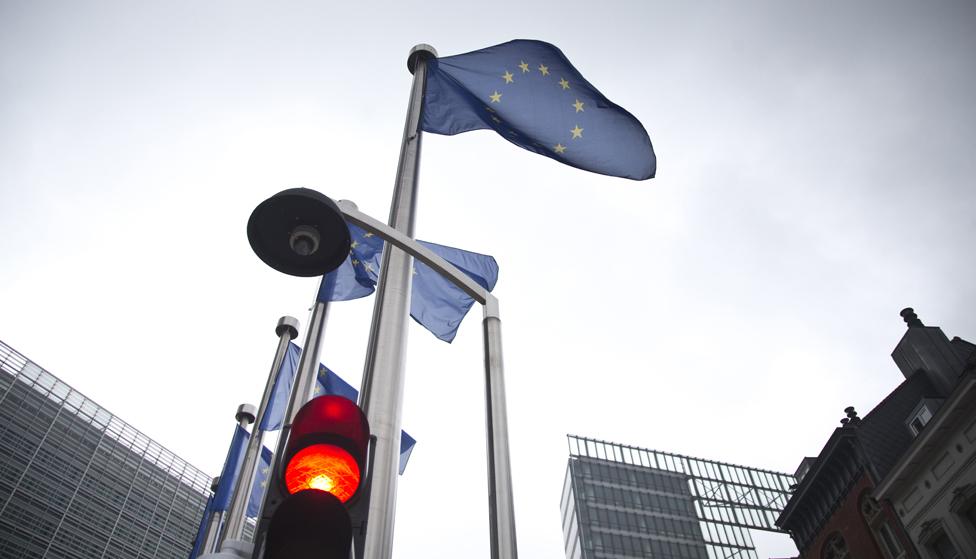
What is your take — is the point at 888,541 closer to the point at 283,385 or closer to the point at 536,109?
the point at 283,385

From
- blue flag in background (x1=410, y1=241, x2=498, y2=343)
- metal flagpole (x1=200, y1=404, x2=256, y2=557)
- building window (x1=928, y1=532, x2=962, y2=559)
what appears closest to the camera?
blue flag in background (x1=410, y1=241, x2=498, y2=343)

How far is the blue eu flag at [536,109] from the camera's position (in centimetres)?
938

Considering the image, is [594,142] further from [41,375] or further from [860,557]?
[41,375]

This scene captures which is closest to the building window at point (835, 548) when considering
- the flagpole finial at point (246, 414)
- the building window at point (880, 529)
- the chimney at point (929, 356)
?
the building window at point (880, 529)

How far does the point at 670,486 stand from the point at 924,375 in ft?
226

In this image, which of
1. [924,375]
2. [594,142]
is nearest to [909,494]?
[924,375]

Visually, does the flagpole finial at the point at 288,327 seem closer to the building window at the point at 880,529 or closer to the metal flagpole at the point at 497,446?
the metal flagpole at the point at 497,446

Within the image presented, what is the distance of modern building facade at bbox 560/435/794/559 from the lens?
86.1 m

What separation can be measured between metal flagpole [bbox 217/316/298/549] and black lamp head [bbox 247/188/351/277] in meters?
3.81

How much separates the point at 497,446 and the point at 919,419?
29664mm

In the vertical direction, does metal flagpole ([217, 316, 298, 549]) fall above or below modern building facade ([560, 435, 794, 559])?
below

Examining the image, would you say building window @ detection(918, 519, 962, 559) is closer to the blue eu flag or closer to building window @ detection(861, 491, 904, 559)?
building window @ detection(861, 491, 904, 559)

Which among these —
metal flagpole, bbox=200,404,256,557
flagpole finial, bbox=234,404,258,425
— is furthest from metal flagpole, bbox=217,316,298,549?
flagpole finial, bbox=234,404,258,425

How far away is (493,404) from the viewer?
4.97 metres
